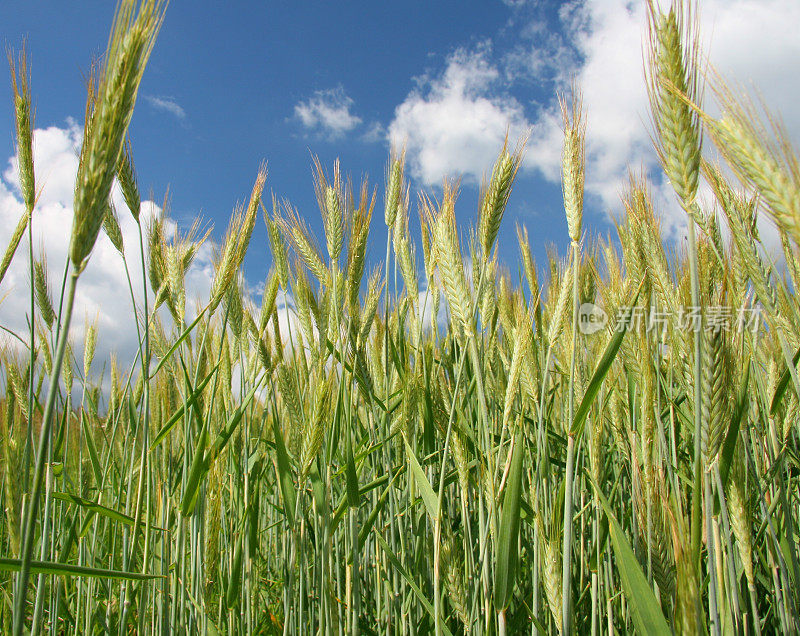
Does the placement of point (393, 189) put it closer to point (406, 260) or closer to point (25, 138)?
point (406, 260)

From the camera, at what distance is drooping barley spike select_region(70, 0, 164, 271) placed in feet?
2.25

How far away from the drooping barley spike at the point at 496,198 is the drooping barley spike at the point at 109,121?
87 cm

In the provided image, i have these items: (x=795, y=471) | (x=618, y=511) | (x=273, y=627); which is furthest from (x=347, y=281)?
(x=795, y=471)

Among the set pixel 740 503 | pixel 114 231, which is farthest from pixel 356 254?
pixel 740 503

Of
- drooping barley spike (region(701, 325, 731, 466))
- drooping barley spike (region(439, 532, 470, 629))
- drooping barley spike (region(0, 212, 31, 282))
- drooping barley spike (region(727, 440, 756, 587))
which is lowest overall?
drooping barley spike (region(439, 532, 470, 629))

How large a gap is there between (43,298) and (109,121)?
1.81m

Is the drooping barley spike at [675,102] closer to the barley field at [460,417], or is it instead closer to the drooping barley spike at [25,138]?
the barley field at [460,417]

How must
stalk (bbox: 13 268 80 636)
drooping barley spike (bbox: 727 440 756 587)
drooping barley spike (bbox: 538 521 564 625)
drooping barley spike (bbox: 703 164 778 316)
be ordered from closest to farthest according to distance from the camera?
stalk (bbox: 13 268 80 636) → drooping barley spike (bbox: 538 521 564 625) → drooping barley spike (bbox: 727 440 756 587) → drooping barley spike (bbox: 703 164 778 316)

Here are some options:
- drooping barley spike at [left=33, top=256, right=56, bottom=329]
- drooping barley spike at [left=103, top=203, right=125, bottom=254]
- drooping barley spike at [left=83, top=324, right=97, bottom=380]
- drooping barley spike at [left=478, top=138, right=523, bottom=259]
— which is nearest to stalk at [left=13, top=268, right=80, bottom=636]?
drooping barley spike at [left=478, top=138, right=523, bottom=259]

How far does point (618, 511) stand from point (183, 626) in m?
1.72

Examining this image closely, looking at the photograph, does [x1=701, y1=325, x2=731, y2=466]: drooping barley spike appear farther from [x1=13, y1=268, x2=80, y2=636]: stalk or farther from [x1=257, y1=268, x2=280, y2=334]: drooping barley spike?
[x1=257, y1=268, x2=280, y2=334]: drooping barley spike

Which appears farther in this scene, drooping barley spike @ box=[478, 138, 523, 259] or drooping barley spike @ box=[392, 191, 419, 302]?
drooping barley spike @ box=[392, 191, 419, 302]

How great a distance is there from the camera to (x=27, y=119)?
146cm

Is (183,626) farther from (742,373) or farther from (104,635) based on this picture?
(742,373)
